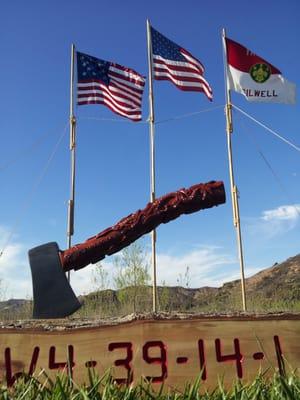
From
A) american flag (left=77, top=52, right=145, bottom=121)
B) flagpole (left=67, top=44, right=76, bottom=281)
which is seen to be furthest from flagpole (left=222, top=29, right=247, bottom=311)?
flagpole (left=67, top=44, right=76, bottom=281)

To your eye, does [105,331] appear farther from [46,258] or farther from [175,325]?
[46,258]

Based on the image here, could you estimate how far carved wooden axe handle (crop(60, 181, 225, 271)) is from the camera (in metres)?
5.07

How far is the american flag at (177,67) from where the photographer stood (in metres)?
12.0

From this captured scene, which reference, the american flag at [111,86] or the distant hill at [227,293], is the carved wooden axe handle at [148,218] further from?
the american flag at [111,86]

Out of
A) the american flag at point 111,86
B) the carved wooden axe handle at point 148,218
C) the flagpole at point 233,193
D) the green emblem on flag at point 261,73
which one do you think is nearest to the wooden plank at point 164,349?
the carved wooden axe handle at point 148,218

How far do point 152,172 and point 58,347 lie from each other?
844 cm

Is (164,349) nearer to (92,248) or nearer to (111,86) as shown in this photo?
(92,248)

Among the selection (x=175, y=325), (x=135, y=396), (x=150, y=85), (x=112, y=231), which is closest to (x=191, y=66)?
(x=150, y=85)

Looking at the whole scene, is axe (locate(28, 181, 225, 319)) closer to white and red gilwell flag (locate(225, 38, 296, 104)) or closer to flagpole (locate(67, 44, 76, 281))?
flagpole (locate(67, 44, 76, 281))

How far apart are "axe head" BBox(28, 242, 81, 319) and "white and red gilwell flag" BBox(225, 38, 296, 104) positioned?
821 centimetres

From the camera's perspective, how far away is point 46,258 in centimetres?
495

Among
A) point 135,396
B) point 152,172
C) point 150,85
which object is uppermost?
point 150,85

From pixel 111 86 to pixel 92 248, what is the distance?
26.0ft

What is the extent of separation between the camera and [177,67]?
12.3 metres
